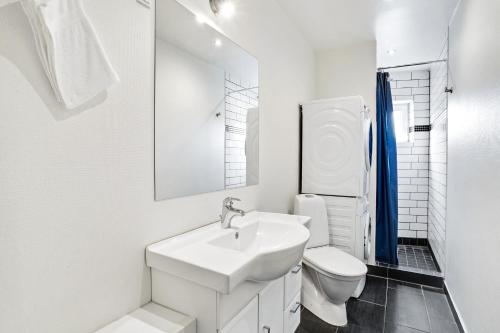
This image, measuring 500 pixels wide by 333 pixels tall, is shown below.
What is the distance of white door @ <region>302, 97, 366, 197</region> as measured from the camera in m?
2.45

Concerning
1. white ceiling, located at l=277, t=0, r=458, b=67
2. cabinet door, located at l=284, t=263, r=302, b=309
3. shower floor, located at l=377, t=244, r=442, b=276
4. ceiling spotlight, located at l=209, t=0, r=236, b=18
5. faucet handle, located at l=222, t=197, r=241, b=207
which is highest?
white ceiling, located at l=277, t=0, r=458, b=67

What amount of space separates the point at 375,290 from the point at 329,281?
2.97 ft

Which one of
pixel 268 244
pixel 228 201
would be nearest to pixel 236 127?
pixel 228 201

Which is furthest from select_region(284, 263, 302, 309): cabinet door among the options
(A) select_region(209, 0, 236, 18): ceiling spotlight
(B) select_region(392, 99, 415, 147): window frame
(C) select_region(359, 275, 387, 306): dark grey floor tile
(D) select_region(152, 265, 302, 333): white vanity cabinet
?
(B) select_region(392, 99, 415, 147): window frame

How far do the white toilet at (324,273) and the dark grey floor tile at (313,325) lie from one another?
4cm

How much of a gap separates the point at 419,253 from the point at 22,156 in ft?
13.5

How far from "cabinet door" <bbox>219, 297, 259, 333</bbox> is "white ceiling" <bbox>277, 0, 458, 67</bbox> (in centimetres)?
226

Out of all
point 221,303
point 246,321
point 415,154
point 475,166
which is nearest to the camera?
point 221,303

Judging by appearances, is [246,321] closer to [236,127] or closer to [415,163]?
[236,127]

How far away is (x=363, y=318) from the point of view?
2.09 meters

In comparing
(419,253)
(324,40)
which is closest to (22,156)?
(324,40)

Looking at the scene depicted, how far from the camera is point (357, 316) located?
2.11m

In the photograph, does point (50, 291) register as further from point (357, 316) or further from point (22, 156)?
point (357, 316)

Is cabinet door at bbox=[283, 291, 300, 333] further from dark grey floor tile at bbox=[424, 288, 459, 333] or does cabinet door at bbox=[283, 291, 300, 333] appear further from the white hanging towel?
the white hanging towel
